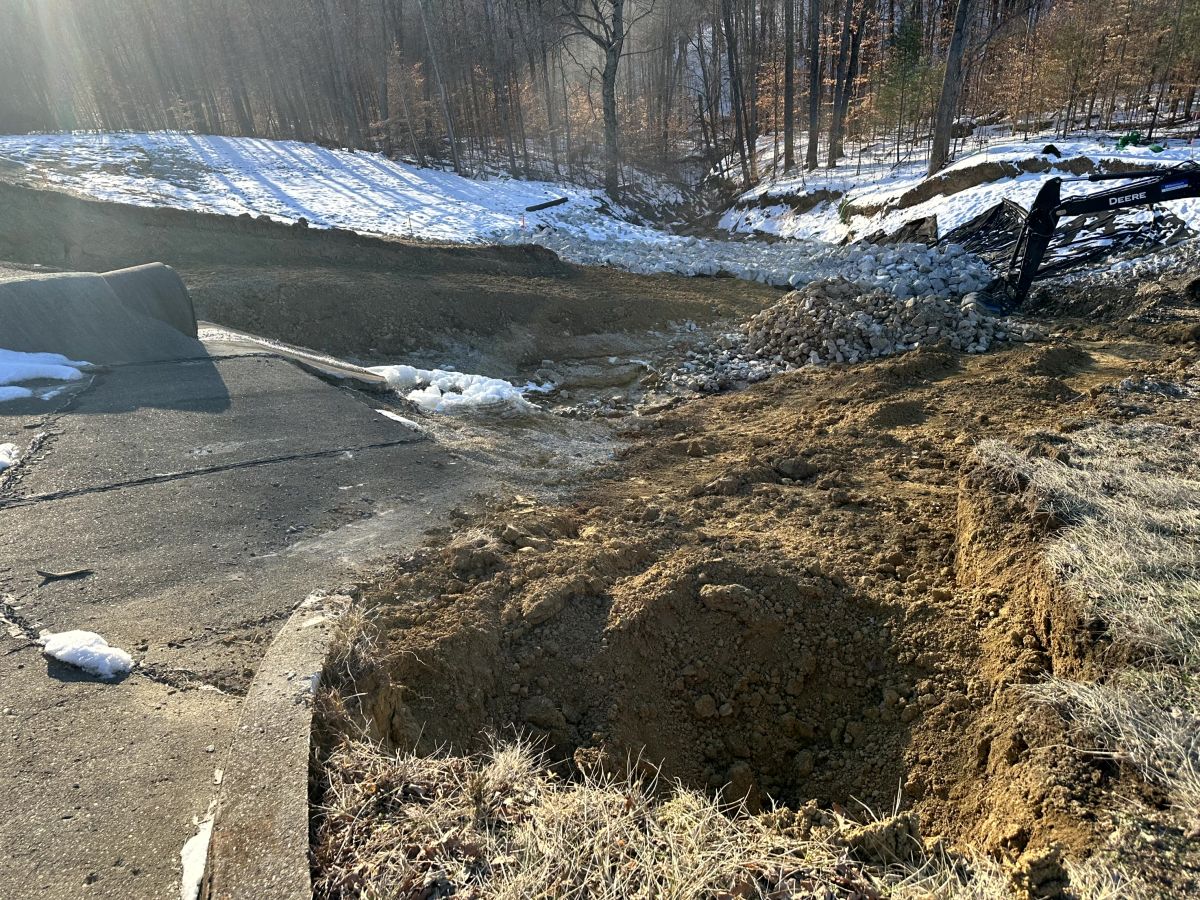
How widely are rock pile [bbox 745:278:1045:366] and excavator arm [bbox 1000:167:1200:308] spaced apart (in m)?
1.33

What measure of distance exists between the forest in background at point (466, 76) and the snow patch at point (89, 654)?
2698 centimetres

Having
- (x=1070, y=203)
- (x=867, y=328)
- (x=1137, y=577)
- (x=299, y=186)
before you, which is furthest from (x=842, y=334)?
(x=299, y=186)

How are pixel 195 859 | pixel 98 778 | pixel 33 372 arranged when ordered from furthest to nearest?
pixel 33 372, pixel 98 778, pixel 195 859

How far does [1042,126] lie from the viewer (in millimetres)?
22188

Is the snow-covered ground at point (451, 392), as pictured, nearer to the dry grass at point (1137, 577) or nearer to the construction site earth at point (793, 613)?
the construction site earth at point (793, 613)

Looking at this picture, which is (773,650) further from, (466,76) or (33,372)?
(466,76)

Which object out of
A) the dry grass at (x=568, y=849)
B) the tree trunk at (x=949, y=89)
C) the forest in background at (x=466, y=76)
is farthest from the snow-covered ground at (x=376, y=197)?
the dry grass at (x=568, y=849)

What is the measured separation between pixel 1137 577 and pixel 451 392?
21.3 feet

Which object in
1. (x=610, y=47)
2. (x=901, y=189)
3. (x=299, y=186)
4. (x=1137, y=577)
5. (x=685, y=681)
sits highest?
→ (x=610, y=47)

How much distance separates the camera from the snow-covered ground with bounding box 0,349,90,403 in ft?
19.5

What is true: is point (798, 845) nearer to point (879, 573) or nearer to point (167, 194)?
point (879, 573)

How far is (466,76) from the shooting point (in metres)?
32.8

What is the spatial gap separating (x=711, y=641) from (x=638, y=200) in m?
29.2

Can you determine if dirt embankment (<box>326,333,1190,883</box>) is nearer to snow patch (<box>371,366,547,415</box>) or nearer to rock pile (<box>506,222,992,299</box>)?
snow patch (<box>371,366,547,415</box>)
